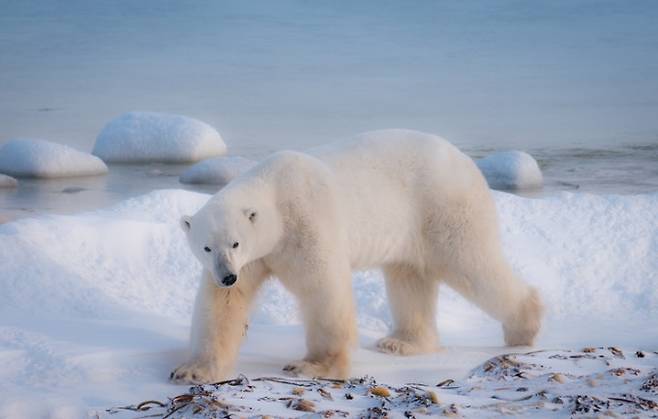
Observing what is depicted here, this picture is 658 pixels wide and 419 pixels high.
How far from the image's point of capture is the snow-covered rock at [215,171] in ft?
32.4

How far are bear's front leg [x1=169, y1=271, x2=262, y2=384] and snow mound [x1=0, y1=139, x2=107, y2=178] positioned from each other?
21.9 feet

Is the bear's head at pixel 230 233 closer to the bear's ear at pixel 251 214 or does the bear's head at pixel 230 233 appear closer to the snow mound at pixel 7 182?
the bear's ear at pixel 251 214

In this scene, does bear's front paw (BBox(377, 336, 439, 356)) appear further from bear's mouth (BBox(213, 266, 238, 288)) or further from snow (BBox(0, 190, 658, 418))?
bear's mouth (BBox(213, 266, 238, 288))

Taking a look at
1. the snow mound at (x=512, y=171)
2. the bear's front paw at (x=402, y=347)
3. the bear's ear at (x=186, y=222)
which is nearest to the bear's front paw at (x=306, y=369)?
the bear's ear at (x=186, y=222)

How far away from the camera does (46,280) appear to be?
20.2 ft

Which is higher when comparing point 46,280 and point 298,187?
point 298,187

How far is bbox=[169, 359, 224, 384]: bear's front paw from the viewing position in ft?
13.8

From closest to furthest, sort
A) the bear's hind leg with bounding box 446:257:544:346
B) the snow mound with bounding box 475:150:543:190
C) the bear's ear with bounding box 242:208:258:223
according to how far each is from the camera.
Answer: the bear's ear with bounding box 242:208:258:223 → the bear's hind leg with bounding box 446:257:544:346 → the snow mound with bounding box 475:150:543:190

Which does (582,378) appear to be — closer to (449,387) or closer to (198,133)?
(449,387)

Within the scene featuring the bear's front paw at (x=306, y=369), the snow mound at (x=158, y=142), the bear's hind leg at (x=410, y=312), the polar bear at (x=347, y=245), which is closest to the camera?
the polar bear at (x=347, y=245)

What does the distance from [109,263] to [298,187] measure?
2.57 meters

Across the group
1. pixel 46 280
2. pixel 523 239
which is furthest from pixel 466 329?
pixel 46 280

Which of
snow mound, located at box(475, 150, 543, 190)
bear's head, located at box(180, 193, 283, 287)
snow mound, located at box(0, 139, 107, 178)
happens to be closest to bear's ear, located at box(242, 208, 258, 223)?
bear's head, located at box(180, 193, 283, 287)

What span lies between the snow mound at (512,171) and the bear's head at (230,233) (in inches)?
243
